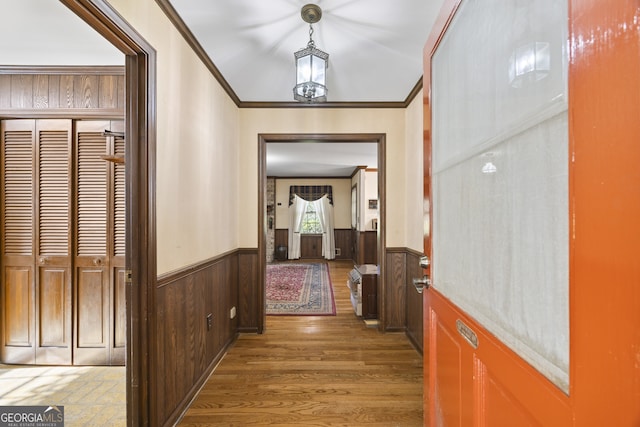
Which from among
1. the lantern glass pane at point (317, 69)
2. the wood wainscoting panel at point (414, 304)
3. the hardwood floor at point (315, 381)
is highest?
the lantern glass pane at point (317, 69)

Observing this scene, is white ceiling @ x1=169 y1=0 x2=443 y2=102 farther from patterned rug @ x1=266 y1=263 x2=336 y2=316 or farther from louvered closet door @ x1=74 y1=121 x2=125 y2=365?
patterned rug @ x1=266 y1=263 x2=336 y2=316

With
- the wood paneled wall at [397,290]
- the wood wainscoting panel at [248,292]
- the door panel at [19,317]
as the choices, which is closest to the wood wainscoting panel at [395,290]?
the wood paneled wall at [397,290]

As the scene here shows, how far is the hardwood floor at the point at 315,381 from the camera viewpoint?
1.69 metres

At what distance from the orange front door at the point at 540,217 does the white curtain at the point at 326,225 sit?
6731 millimetres

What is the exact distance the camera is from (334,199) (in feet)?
26.3

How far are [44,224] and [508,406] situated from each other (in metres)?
3.11

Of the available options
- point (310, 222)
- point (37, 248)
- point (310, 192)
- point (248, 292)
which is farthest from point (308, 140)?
point (310, 222)

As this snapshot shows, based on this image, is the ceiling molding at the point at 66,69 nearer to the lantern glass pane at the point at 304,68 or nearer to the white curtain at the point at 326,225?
the lantern glass pane at the point at 304,68

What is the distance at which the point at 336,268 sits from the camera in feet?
21.7

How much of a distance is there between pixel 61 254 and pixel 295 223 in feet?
19.1

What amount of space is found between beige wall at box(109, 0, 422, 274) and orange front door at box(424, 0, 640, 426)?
1.40m

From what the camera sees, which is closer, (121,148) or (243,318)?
(121,148)

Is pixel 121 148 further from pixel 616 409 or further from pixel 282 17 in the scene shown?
pixel 616 409

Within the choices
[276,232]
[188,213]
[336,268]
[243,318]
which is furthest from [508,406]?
[276,232]
